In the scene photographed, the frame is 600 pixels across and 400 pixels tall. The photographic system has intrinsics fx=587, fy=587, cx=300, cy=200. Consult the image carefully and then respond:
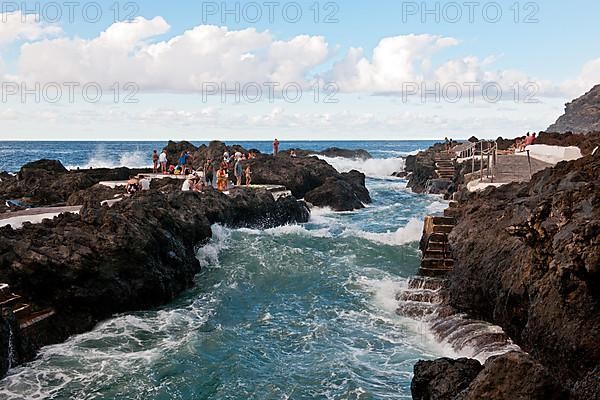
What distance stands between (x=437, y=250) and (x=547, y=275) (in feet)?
23.5

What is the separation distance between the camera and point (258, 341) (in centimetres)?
1209

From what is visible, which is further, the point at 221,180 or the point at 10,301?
the point at 221,180

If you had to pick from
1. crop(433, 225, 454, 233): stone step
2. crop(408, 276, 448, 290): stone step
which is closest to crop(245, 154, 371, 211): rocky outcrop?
crop(433, 225, 454, 233): stone step

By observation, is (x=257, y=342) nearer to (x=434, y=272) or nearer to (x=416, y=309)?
(x=416, y=309)

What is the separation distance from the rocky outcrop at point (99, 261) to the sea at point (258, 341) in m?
0.41

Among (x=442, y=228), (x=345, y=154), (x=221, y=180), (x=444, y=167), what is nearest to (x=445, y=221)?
(x=442, y=228)

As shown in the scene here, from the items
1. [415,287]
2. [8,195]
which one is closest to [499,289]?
[415,287]

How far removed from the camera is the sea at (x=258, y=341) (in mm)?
9594

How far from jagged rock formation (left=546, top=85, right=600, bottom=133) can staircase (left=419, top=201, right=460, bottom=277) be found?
318 feet

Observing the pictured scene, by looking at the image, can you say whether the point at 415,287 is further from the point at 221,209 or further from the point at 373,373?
the point at 221,209

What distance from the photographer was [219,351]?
11.4m

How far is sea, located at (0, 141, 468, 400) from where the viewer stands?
9.59 meters

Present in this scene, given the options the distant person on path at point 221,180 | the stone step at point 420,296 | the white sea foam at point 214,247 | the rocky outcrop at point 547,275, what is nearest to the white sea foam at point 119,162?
the distant person on path at point 221,180

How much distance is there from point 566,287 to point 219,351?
6.49m
